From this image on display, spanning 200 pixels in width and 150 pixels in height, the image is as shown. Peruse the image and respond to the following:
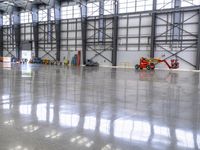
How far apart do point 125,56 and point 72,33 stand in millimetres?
10091

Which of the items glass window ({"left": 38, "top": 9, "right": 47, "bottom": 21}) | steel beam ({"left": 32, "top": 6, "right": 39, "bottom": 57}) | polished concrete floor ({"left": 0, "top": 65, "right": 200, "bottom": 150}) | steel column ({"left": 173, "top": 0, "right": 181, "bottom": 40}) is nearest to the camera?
polished concrete floor ({"left": 0, "top": 65, "right": 200, "bottom": 150})

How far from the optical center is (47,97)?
8570 millimetres

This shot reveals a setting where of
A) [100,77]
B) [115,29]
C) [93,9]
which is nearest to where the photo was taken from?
[100,77]

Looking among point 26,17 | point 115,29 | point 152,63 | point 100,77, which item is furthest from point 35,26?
point 100,77

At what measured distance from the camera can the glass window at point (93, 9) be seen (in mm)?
35287

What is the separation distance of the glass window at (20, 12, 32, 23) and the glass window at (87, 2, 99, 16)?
1239 centimetres

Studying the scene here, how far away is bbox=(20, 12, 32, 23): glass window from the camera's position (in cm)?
4262

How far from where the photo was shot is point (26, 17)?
142 feet

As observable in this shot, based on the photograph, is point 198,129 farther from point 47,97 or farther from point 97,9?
point 97,9

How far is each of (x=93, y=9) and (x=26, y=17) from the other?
47.1 ft

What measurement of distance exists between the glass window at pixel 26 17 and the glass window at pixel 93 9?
12387mm

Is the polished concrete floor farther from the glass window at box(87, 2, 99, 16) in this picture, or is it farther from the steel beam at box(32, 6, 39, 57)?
the steel beam at box(32, 6, 39, 57)

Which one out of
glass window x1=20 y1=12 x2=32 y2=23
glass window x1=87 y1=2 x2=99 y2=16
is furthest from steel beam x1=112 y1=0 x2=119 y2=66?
glass window x1=20 y1=12 x2=32 y2=23

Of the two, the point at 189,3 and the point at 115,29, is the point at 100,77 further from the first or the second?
the point at 189,3
